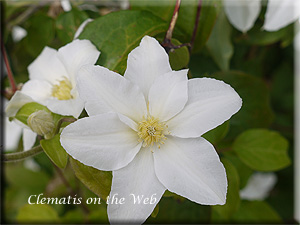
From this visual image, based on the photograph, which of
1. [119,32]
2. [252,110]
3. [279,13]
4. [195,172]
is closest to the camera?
[195,172]

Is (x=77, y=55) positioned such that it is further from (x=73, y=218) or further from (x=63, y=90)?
(x=73, y=218)

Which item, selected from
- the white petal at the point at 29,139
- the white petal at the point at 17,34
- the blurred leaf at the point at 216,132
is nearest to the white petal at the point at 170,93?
the blurred leaf at the point at 216,132

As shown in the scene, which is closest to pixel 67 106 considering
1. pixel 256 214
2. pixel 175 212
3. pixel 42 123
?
pixel 42 123

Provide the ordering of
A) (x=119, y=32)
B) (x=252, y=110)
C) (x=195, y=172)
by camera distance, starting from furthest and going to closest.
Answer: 1. (x=252, y=110)
2. (x=119, y=32)
3. (x=195, y=172)

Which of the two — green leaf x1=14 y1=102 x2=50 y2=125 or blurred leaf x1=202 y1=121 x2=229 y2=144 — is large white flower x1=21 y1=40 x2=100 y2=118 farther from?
blurred leaf x1=202 y1=121 x2=229 y2=144

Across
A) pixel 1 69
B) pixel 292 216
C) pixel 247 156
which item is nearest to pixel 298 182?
pixel 292 216
